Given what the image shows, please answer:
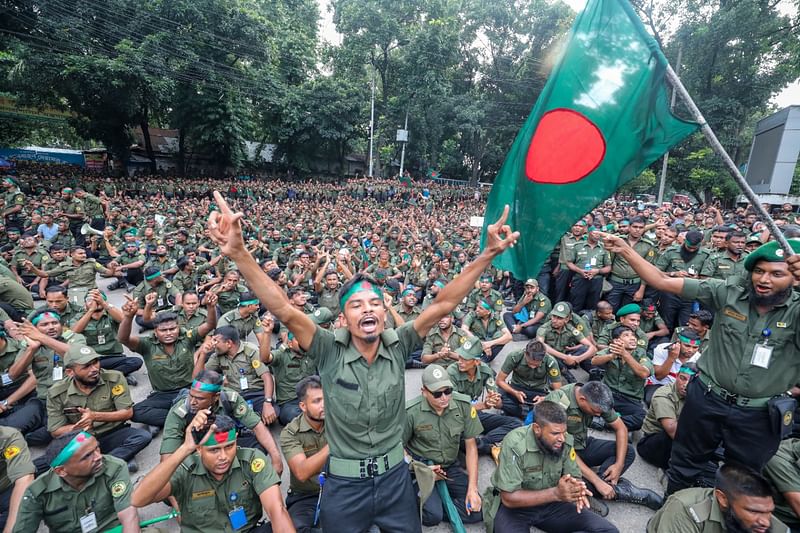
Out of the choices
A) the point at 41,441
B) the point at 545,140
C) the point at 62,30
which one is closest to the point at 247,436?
the point at 41,441

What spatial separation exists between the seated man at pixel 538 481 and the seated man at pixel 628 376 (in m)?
2.01

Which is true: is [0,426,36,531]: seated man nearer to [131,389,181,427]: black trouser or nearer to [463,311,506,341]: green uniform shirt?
[131,389,181,427]: black trouser

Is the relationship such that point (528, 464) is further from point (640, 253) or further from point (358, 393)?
point (640, 253)

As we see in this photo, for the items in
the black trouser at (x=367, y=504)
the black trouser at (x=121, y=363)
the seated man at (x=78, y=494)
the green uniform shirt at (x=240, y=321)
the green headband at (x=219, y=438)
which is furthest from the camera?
the green uniform shirt at (x=240, y=321)

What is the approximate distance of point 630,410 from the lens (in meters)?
5.14

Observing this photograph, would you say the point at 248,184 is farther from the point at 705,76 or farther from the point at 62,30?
the point at 705,76

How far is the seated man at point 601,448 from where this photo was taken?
387 cm

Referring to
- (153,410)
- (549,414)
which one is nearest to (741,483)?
(549,414)

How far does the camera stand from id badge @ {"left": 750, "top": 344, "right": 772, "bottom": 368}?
261cm

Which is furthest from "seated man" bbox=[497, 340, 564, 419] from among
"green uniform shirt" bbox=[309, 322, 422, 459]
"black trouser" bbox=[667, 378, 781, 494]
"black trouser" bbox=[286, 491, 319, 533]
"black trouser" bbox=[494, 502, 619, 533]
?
"green uniform shirt" bbox=[309, 322, 422, 459]

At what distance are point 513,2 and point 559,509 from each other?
3600 cm

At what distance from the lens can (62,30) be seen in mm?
19969

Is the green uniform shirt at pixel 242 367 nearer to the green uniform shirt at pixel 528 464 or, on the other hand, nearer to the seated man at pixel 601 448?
the green uniform shirt at pixel 528 464

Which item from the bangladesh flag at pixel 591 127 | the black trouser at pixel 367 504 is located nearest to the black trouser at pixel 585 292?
the bangladesh flag at pixel 591 127
